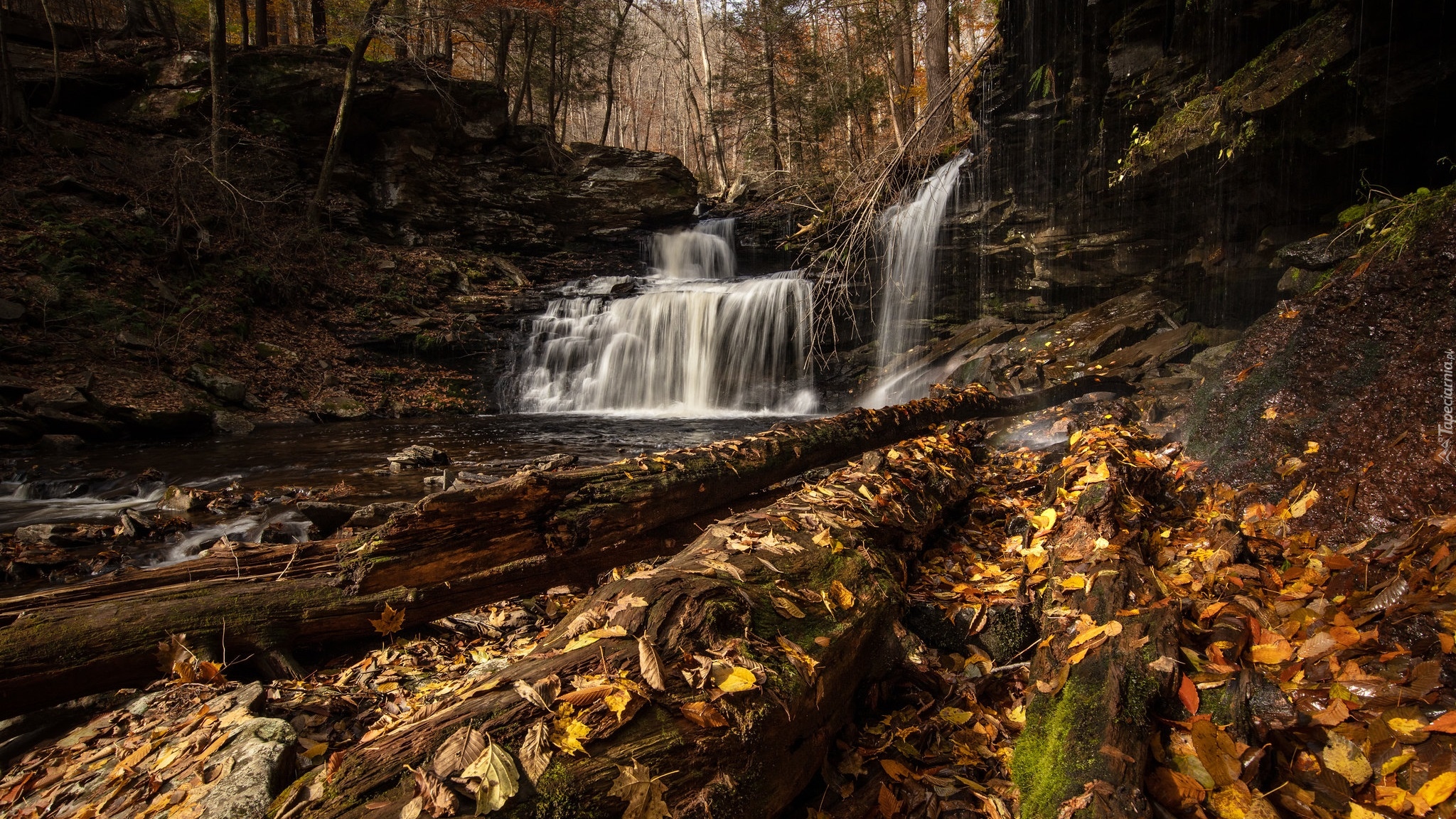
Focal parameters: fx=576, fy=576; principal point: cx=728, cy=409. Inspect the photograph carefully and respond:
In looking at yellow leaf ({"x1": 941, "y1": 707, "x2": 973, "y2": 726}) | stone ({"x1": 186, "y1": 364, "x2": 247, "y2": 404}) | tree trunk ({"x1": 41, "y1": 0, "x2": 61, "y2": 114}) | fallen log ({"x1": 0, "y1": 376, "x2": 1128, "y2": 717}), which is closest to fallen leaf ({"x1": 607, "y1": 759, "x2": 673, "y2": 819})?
yellow leaf ({"x1": 941, "y1": 707, "x2": 973, "y2": 726})

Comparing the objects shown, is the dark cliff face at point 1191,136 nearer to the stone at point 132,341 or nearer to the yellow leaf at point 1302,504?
the yellow leaf at point 1302,504

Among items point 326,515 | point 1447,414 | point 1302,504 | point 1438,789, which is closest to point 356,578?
point 326,515

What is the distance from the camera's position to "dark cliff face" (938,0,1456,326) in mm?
5734

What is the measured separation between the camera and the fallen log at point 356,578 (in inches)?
104

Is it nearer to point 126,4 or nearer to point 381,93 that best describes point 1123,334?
point 381,93

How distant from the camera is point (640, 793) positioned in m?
1.48

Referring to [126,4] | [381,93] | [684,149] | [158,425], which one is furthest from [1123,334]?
[684,149]

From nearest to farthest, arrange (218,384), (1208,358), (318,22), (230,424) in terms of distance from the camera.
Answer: (1208,358)
(230,424)
(218,384)
(318,22)

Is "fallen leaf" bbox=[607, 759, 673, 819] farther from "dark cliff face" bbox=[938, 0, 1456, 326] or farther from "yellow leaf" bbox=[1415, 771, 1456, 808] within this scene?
"dark cliff face" bbox=[938, 0, 1456, 326]

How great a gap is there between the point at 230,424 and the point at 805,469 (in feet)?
35.3

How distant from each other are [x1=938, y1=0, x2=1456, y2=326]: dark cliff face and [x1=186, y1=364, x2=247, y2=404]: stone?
14.6 m

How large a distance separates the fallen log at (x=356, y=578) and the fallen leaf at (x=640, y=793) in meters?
2.11

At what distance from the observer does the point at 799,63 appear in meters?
22.5

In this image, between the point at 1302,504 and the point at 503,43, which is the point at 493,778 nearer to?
the point at 1302,504
